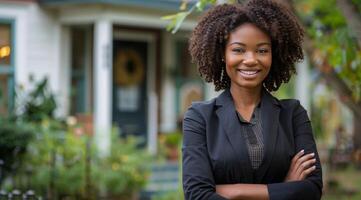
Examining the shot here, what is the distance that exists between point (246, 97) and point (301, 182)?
43 centimetres

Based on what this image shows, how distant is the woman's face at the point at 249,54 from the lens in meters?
3.08

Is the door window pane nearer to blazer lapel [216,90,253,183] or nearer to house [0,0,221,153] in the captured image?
house [0,0,221,153]

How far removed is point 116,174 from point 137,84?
4310 millimetres

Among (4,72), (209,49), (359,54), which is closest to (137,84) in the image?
(4,72)

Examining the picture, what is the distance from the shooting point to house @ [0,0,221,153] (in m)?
12.0

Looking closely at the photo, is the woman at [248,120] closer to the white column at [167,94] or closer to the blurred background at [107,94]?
the blurred background at [107,94]

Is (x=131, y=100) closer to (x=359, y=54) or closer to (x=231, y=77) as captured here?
(x=359, y=54)

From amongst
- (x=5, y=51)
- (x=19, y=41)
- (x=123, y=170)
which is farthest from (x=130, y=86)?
(x=123, y=170)

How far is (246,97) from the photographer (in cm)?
316

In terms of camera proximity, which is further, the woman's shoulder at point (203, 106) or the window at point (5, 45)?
the window at point (5, 45)

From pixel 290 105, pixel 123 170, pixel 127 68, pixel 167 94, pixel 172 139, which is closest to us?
pixel 290 105

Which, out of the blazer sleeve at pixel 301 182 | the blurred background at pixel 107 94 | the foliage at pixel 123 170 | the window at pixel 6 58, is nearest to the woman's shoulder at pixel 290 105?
the blazer sleeve at pixel 301 182

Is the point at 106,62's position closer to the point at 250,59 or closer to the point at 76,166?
the point at 76,166

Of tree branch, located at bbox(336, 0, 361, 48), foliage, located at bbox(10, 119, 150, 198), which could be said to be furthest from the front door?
tree branch, located at bbox(336, 0, 361, 48)
